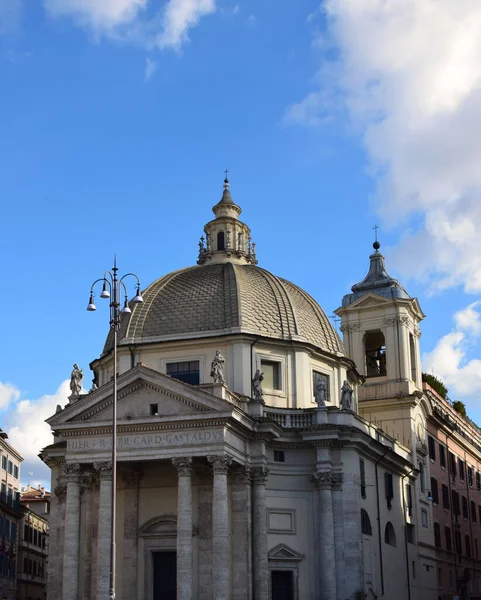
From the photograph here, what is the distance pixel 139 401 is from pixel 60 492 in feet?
28.4

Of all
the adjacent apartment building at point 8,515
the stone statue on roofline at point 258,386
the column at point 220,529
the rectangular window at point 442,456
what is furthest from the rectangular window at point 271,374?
the adjacent apartment building at point 8,515

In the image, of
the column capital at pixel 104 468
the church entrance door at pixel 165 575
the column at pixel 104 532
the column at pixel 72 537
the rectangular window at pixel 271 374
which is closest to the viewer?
the column at pixel 104 532

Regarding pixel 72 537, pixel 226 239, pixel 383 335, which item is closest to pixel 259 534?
pixel 72 537

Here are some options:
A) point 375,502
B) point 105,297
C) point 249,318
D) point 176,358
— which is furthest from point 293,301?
point 105,297

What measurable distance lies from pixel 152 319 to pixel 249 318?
5423 mm

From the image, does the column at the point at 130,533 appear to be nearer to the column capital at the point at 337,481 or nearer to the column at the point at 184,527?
the column at the point at 184,527

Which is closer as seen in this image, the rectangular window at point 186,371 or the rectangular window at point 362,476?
the rectangular window at point 186,371

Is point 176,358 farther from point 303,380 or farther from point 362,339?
point 362,339

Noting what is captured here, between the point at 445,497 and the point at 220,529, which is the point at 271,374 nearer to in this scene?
the point at 220,529

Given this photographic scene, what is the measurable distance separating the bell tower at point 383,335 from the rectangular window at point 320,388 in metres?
11.0

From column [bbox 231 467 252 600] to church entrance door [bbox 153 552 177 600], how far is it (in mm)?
3380

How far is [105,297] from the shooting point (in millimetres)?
31000

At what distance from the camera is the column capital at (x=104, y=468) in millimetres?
42312

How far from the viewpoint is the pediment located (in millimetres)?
44844
